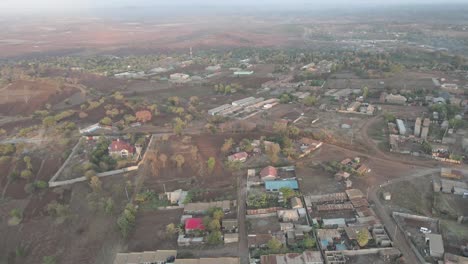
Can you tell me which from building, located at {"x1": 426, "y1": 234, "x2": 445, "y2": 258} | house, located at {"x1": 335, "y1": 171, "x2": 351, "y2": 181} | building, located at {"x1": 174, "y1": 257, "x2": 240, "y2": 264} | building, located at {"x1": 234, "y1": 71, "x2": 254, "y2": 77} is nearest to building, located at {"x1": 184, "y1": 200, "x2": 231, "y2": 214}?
building, located at {"x1": 174, "y1": 257, "x2": 240, "y2": 264}

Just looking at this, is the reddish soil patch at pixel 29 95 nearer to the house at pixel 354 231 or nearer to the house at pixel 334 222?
the house at pixel 334 222

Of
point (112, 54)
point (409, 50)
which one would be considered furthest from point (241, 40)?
point (409, 50)

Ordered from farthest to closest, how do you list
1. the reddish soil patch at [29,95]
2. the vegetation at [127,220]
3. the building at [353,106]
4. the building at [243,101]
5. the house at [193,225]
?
the reddish soil patch at [29,95]
the building at [243,101]
the building at [353,106]
the vegetation at [127,220]
the house at [193,225]

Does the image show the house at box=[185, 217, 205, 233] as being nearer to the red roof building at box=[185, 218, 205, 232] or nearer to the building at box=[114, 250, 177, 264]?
the red roof building at box=[185, 218, 205, 232]

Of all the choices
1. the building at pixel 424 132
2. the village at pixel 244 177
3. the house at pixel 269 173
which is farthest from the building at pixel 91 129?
the building at pixel 424 132

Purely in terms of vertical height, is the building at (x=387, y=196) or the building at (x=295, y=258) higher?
the building at (x=387, y=196)

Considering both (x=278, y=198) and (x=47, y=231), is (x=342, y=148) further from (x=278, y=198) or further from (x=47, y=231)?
(x=47, y=231)

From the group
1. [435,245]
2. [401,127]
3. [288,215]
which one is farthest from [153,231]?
[401,127]
